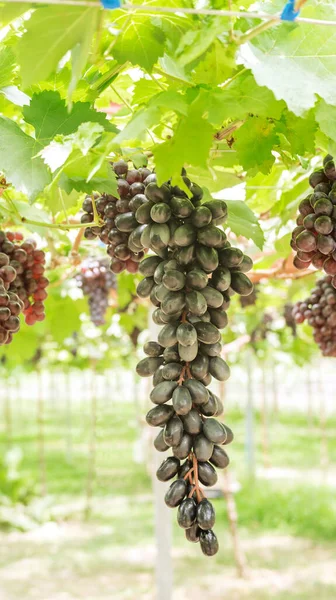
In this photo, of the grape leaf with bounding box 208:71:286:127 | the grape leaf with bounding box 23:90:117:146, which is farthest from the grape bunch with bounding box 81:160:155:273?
the grape leaf with bounding box 208:71:286:127

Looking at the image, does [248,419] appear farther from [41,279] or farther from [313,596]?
[41,279]

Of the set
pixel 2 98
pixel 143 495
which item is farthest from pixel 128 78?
pixel 143 495

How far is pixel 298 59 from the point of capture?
995mm

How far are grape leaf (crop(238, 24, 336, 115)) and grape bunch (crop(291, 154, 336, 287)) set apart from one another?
18cm

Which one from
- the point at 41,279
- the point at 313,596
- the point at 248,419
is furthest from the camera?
the point at 248,419

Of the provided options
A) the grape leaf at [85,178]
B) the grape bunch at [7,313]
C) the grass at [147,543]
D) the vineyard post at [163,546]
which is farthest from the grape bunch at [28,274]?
the grass at [147,543]

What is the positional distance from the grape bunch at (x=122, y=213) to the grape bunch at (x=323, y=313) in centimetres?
80

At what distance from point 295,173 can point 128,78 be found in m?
0.61

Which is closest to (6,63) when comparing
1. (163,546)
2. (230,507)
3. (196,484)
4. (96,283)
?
(196,484)

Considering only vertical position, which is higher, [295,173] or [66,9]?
[66,9]

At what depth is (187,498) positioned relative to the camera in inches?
36.1

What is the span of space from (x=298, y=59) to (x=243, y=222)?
438mm

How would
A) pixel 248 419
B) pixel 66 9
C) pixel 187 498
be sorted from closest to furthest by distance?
1. pixel 66 9
2. pixel 187 498
3. pixel 248 419

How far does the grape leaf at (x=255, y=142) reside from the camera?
44.2 inches
